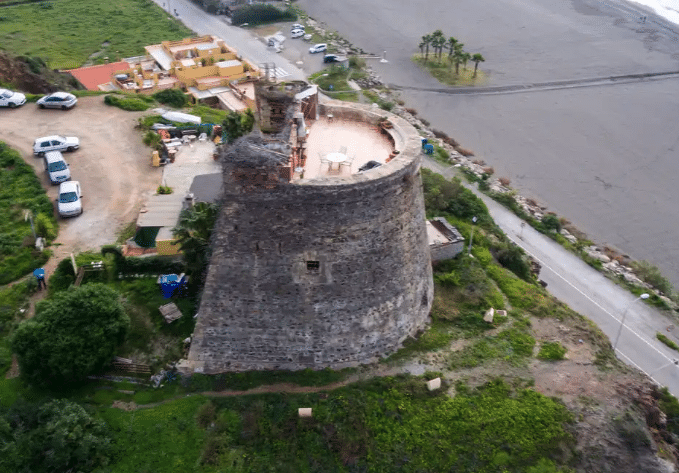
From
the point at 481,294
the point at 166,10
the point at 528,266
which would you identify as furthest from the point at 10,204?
the point at 166,10

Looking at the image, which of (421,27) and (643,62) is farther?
(421,27)

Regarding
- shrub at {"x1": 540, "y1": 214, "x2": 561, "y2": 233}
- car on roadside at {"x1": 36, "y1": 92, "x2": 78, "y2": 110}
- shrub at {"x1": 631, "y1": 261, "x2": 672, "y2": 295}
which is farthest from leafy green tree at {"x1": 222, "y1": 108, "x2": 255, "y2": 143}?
shrub at {"x1": 631, "y1": 261, "x2": 672, "y2": 295}

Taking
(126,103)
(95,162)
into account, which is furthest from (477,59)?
(95,162)

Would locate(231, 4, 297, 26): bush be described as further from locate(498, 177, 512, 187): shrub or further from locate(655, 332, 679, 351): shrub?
locate(655, 332, 679, 351): shrub

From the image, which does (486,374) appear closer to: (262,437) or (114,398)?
(262,437)

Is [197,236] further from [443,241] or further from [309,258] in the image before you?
[443,241]

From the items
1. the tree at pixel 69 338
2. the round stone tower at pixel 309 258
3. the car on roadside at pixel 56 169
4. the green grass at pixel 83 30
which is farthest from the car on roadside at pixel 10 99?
the round stone tower at pixel 309 258
